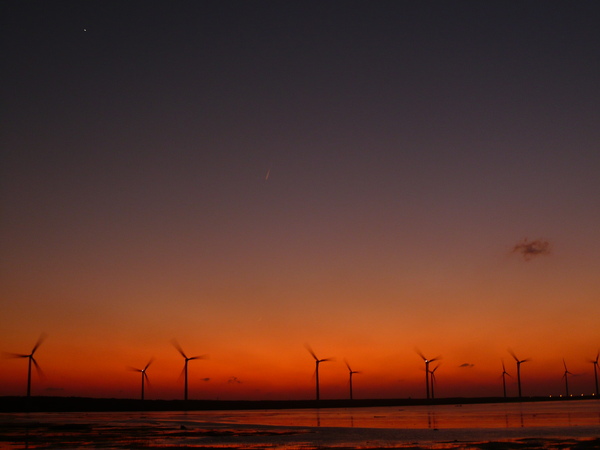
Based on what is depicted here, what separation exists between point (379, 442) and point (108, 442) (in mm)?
22756

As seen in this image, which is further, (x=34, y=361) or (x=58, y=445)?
(x=34, y=361)

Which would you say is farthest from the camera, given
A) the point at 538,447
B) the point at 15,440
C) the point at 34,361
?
the point at 34,361

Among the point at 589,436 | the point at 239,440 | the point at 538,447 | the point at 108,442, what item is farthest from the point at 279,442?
the point at 589,436

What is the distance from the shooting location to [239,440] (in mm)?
61000

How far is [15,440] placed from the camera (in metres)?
60.4

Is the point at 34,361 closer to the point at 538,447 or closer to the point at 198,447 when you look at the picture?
the point at 198,447

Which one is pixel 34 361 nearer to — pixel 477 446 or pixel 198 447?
pixel 198 447

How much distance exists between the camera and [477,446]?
163ft

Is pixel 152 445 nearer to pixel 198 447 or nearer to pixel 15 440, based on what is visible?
pixel 198 447

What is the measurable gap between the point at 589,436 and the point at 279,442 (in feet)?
84.6

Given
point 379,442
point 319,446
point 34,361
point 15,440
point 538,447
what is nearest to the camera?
point 538,447

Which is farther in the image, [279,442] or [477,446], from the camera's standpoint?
[279,442]

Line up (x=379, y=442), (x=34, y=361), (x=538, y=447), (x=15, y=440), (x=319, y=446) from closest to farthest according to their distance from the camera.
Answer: (x=538, y=447)
(x=319, y=446)
(x=379, y=442)
(x=15, y=440)
(x=34, y=361)

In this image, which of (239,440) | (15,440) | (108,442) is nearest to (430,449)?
(239,440)
